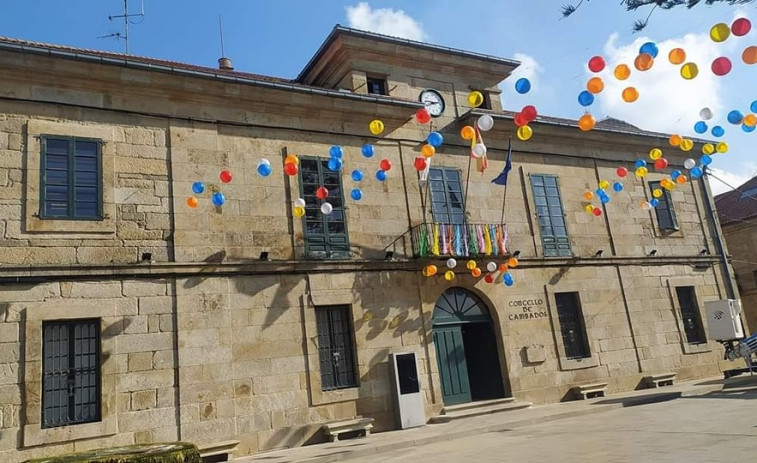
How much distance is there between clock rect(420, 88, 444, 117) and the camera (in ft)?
49.3

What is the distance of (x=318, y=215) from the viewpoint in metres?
12.6

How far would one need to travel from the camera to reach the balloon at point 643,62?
7586 millimetres

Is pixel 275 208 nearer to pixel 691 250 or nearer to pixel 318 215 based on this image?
pixel 318 215

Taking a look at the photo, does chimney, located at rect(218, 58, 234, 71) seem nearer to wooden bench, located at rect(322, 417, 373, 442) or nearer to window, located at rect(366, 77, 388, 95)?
window, located at rect(366, 77, 388, 95)

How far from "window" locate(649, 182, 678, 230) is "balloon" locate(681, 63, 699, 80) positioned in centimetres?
1130

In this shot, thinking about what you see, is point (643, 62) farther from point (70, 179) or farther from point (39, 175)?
point (39, 175)

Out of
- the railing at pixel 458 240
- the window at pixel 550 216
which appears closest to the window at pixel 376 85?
the railing at pixel 458 240

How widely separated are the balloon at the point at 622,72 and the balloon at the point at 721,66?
1.19m

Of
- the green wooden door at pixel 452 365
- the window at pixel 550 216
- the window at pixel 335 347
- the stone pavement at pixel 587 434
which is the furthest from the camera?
the window at pixel 550 216

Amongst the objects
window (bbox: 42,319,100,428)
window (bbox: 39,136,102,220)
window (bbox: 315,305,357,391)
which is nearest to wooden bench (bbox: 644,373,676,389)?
window (bbox: 315,305,357,391)

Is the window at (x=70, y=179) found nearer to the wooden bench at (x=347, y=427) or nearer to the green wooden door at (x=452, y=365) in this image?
the wooden bench at (x=347, y=427)

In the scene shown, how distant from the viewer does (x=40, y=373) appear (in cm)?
933

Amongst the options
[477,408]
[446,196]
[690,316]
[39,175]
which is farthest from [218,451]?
[690,316]

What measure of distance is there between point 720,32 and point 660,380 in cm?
1187
